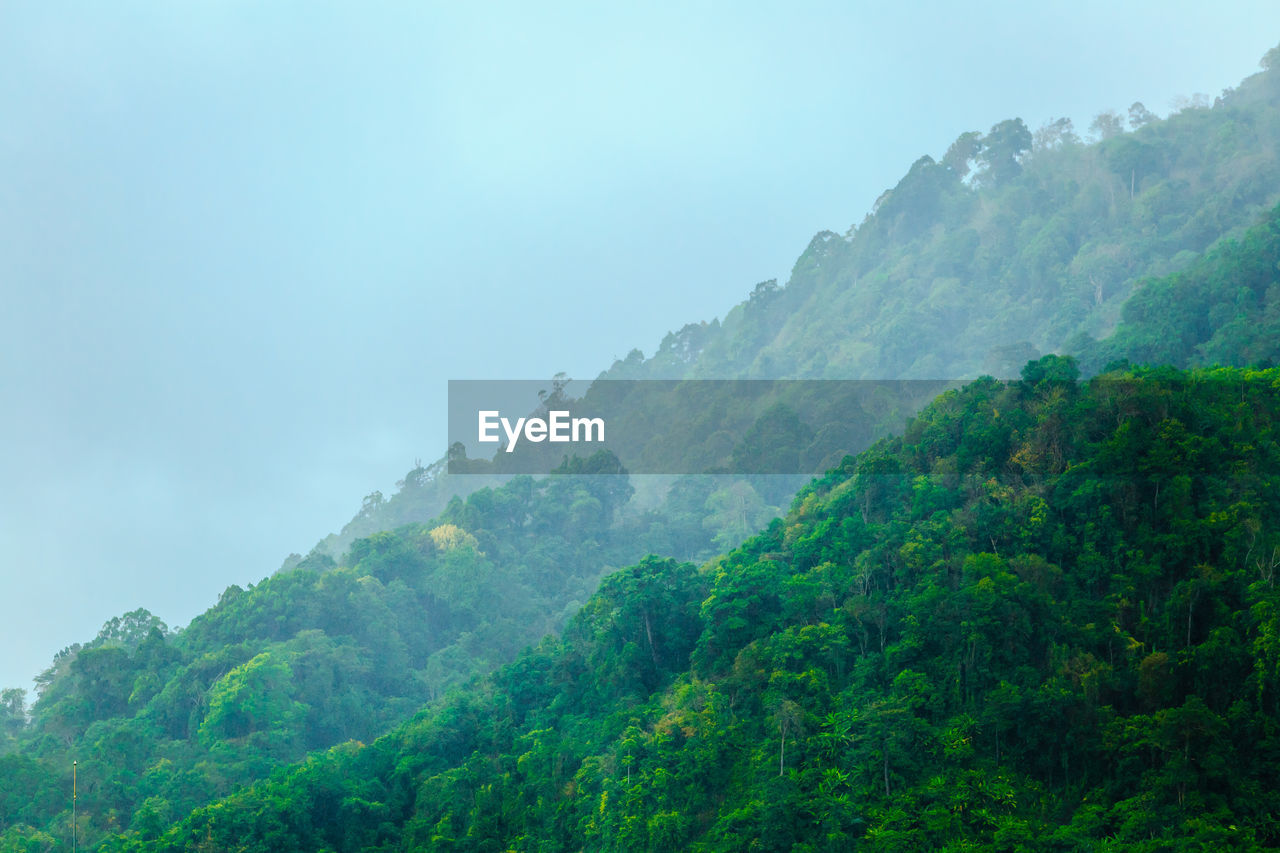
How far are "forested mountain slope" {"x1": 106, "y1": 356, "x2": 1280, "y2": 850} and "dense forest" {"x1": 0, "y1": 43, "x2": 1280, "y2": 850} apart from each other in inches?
2.0

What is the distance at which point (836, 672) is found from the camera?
21.6 meters

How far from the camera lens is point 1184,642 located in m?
19.5

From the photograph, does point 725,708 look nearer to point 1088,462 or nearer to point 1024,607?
point 1024,607

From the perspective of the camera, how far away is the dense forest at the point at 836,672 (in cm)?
1889

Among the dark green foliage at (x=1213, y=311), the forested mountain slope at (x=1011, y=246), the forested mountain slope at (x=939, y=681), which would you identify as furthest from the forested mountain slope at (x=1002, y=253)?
the forested mountain slope at (x=939, y=681)

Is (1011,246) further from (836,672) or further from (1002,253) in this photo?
(836,672)

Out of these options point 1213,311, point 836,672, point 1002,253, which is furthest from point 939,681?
point 1002,253

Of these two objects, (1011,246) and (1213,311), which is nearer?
Result: (1213,311)

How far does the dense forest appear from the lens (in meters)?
18.9

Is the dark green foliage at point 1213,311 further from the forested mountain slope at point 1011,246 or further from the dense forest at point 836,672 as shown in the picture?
the forested mountain slope at point 1011,246

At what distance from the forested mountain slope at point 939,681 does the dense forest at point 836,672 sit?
5 cm

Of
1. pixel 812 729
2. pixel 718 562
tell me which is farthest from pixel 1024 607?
pixel 718 562

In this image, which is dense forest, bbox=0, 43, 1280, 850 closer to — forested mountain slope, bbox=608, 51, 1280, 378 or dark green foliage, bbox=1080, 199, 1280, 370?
dark green foliage, bbox=1080, 199, 1280, 370

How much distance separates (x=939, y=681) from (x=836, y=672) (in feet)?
6.07
